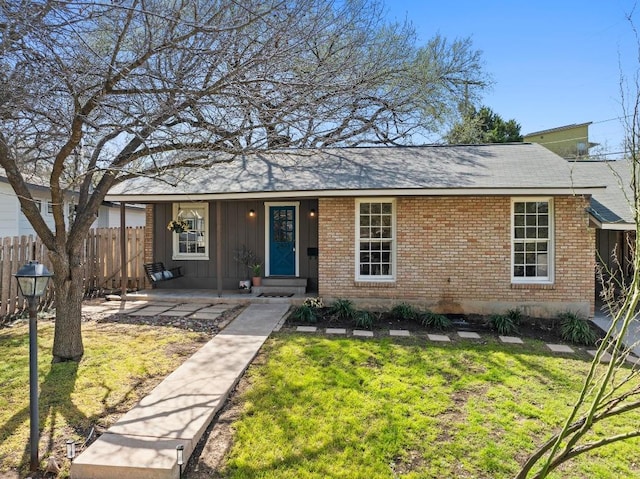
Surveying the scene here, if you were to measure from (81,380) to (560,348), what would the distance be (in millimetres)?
7119

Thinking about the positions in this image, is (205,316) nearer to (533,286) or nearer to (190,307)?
(190,307)

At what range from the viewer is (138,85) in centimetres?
544

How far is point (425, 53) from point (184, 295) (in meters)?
12.8

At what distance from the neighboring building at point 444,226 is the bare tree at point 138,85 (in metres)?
2.55

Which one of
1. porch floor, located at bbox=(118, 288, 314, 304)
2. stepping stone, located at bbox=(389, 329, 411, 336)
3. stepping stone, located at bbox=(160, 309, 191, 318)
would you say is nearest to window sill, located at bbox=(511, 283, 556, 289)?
stepping stone, located at bbox=(389, 329, 411, 336)

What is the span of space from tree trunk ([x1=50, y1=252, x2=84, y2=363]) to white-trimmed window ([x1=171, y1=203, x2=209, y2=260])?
5710 millimetres

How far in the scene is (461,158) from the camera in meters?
10.8

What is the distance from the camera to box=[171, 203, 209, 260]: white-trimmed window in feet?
37.3

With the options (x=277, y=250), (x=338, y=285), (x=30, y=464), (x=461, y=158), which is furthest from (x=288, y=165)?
(x=30, y=464)

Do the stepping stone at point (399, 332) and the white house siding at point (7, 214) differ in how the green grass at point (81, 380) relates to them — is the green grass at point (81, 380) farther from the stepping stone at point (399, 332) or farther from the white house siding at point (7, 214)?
the white house siding at point (7, 214)

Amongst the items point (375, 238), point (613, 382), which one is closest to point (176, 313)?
point (375, 238)

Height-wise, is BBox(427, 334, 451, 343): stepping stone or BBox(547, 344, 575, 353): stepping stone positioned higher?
BBox(427, 334, 451, 343): stepping stone

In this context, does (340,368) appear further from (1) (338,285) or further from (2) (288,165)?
(2) (288,165)

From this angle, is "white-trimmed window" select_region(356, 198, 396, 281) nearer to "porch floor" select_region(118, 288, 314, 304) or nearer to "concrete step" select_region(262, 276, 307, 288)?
"porch floor" select_region(118, 288, 314, 304)
